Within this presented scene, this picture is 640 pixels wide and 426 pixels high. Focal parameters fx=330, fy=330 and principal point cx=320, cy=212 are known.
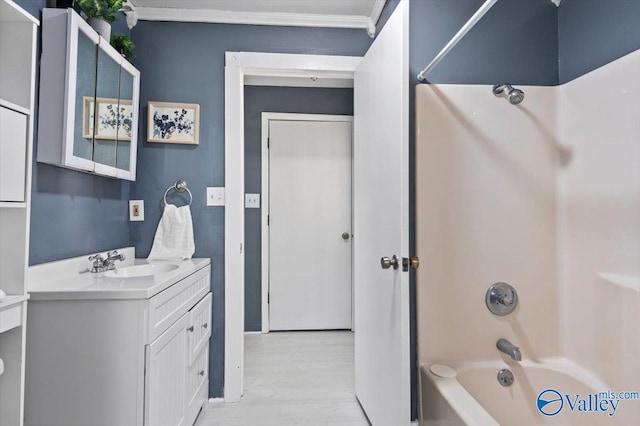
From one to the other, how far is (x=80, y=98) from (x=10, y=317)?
0.92 meters

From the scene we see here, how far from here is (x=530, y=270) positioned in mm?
1647

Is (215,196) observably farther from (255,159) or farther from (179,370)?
(255,159)

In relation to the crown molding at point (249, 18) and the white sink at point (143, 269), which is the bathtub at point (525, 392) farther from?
the crown molding at point (249, 18)

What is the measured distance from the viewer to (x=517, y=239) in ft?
5.41

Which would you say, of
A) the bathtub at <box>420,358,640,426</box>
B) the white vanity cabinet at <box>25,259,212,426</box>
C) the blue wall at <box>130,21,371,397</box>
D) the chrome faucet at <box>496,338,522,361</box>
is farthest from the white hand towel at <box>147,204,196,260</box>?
the chrome faucet at <box>496,338,522,361</box>

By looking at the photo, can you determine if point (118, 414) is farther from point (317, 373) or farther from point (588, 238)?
point (588, 238)

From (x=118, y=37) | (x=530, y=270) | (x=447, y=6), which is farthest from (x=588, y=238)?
(x=118, y=37)

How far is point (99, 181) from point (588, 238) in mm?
2412

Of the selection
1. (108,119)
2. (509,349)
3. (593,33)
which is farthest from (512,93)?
(108,119)

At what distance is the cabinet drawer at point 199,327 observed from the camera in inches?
63.0

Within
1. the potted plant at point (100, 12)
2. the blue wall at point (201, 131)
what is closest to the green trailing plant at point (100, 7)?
the potted plant at point (100, 12)

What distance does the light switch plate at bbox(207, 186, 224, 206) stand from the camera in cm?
203

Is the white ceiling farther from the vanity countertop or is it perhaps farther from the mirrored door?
the vanity countertop

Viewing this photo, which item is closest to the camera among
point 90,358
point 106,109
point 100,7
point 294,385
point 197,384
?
point 90,358
